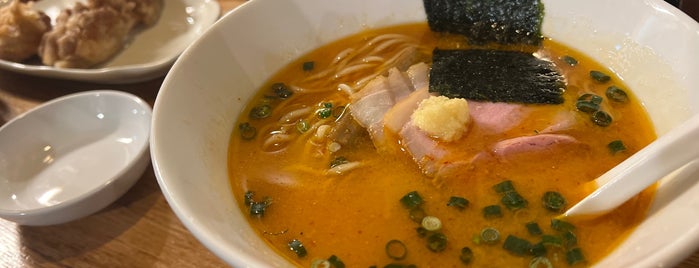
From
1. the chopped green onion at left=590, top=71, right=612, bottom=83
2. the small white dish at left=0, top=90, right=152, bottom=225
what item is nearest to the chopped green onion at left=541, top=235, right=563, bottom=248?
the chopped green onion at left=590, top=71, right=612, bottom=83

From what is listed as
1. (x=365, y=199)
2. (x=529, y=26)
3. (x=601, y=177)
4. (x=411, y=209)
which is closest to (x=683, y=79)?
(x=601, y=177)

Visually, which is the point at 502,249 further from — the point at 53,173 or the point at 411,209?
the point at 53,173

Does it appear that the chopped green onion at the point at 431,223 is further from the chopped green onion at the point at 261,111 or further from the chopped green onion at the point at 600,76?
the chopped green onion at the point at 600,76

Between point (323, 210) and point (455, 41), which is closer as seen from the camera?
point (323, 210)

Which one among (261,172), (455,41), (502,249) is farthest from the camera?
(455,41)

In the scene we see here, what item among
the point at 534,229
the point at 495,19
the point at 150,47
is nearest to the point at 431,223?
the point at 534,229

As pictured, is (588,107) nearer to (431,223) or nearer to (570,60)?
(570,60)

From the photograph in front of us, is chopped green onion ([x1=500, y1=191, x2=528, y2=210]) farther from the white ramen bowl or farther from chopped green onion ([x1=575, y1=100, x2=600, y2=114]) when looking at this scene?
chopped green onion ([x1=575, y1=100, x2=600, y2=114])
